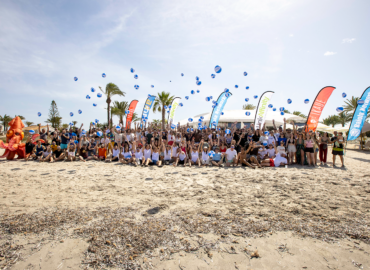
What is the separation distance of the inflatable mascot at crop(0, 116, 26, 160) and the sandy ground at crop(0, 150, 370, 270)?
3052 mm

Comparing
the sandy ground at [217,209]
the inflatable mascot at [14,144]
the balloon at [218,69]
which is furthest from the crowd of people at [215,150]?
the balloon at [218,69]

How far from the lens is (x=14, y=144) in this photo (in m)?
9.05

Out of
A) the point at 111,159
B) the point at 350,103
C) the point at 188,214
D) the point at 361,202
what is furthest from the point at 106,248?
the point at 350,103

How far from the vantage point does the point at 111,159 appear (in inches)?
347

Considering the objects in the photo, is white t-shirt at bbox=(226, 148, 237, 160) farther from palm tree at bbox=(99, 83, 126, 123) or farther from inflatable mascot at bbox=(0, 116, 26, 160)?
palm tree at bbox=(99, 83, 126, 123)

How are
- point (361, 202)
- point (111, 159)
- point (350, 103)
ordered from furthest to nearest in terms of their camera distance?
1. point (350, 103)
2. point (111, 159)
3. point (361, 202)

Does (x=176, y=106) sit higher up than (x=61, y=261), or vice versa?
(x=176, y=106)

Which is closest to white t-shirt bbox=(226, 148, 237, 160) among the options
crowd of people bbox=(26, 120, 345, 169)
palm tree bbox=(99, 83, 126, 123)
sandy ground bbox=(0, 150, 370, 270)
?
crowd of people bbox=(26, 120, 345, 169)

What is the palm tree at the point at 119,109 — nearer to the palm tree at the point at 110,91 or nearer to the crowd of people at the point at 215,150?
the palm tree at the point at 110,91

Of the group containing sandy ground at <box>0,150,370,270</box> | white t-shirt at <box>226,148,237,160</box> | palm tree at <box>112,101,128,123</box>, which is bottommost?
sandy ground at <box>0,150,370,270</box>

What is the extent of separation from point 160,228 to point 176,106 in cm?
1450

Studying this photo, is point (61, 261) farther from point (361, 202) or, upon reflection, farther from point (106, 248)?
point (361, 202)

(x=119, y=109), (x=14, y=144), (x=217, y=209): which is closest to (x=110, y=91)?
(x=119, y=109)

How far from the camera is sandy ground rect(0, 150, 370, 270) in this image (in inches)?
91.3
